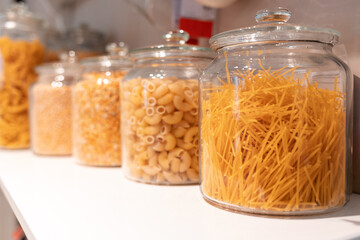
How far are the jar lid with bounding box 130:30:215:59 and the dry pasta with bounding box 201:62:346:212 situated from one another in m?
0.20

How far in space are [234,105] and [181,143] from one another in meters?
0.20

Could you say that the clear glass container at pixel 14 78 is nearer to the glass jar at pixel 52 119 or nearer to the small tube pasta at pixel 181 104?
the glass jar at pixel 52 119

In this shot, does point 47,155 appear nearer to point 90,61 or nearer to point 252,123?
point 90,61

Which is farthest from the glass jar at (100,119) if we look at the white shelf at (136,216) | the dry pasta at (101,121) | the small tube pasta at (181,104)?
the small tube pasta at (181,104)

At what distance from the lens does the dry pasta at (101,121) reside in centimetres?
91

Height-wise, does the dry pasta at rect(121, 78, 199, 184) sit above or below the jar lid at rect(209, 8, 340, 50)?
below

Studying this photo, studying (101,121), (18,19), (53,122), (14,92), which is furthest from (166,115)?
(18,19)

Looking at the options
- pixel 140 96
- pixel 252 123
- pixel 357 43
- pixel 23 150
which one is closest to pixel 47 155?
pixel 23 150

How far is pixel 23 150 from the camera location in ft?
4.15

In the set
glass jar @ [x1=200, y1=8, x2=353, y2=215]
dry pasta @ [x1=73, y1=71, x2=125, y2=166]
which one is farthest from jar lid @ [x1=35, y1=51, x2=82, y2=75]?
glass jar @ [x1=200, y1=8, x2=353, y2=215]

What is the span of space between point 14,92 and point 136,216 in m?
0.95

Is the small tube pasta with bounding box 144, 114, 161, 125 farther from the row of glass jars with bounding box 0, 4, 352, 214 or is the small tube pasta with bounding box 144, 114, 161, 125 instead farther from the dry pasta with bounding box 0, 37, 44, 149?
the dry pasta with bounding box 0, 37, 44, 149

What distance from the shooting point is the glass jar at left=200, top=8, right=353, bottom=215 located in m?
0.52

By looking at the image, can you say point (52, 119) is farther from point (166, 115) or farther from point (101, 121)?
point (166, 115)
